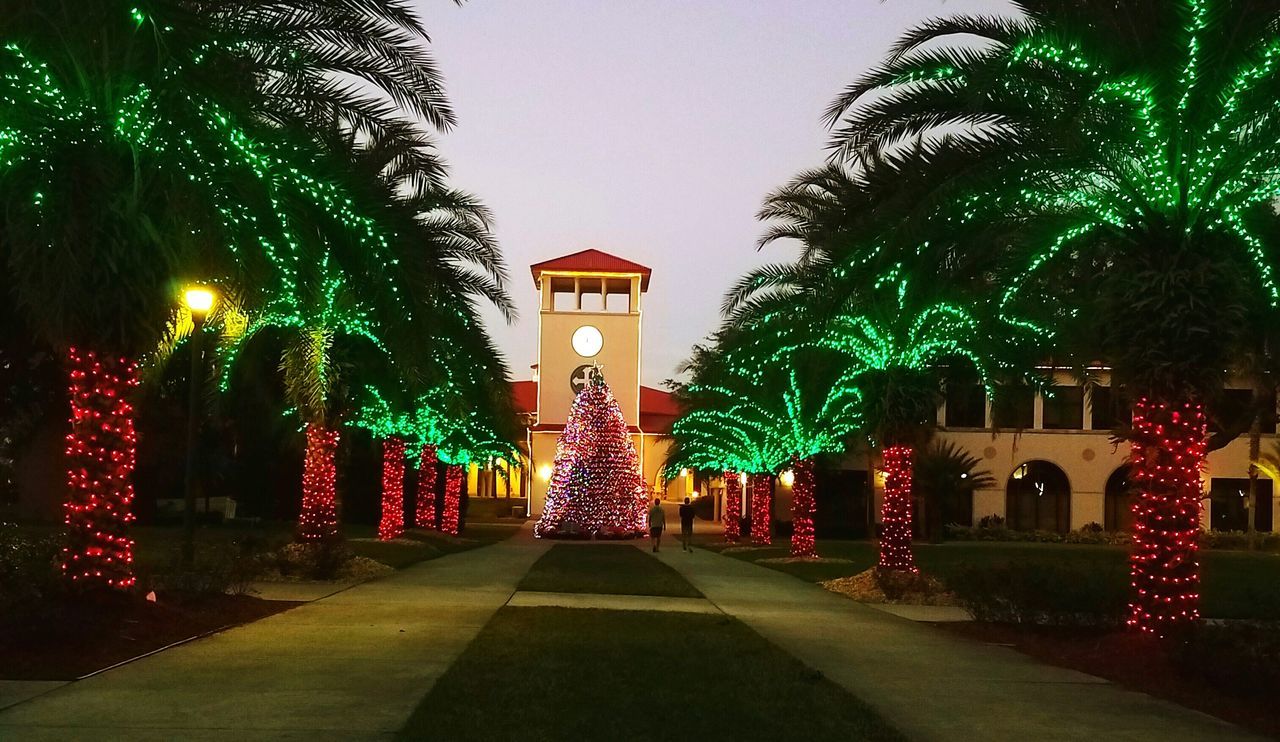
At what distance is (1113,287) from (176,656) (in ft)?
32.4

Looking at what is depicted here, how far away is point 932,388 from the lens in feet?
74.3

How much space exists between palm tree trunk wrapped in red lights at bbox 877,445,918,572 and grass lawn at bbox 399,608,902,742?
8.60 m

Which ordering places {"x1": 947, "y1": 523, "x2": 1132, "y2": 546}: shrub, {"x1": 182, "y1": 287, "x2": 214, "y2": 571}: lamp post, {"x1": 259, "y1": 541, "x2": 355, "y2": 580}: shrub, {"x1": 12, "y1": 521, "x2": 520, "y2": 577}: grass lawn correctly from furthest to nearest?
1. {"x1": 947, "y1": 523, "x2": 1132, "y2": 546}: shrub
2. {"x1": 259, "y1": 541, "x2": 355, "y2": 580}: shrub
3. {"x1": 12, "y1": 521, "x2": 520, "y2": 577}: grass lawn
4. {"x1": 182, "y1": 287, "x2": 214, "y2": 571}: lamp post

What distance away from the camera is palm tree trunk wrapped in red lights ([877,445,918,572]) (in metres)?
22.0

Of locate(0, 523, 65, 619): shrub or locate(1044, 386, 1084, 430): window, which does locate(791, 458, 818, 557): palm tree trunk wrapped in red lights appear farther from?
locate(1044, 386, 1084, 430): window

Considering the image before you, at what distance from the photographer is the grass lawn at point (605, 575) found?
21016 millimetres

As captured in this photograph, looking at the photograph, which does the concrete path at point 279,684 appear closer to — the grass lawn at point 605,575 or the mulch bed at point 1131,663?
the grass lawn at point 605,575

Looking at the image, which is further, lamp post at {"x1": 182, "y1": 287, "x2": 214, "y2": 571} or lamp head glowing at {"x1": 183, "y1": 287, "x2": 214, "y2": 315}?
lamp post at {"x1": 182, "y1": 287, "x2": 214, "y2": 571}

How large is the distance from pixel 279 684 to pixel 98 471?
12.9 ft

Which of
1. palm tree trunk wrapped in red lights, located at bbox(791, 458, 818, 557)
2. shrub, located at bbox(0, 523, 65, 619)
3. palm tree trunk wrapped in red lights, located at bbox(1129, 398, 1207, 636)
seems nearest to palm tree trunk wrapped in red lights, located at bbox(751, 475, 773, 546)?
palm tree trunk wrapped in red lights, located at bbox(791, 458, 818, 557)

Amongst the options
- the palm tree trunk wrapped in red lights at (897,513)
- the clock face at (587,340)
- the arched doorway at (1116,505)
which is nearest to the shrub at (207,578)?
the palm tree trunk wrapped in red lights at (897,513)

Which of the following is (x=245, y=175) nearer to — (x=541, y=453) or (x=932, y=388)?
(x=932, y=388)

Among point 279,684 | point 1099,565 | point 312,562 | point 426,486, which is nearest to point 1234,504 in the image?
point 426,486

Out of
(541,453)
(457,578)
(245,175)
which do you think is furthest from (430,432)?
(541,453)
